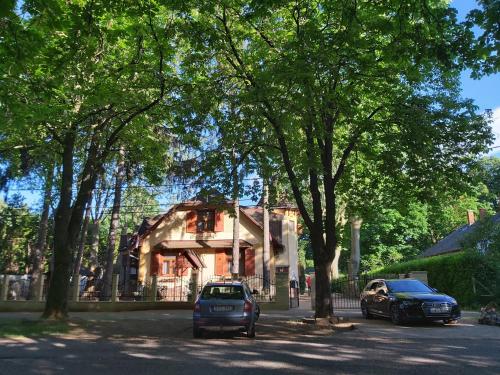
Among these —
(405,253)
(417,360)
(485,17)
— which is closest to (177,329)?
(417,360)

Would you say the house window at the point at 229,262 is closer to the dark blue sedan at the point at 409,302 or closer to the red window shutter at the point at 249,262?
the red window shutter at the point at 249,262

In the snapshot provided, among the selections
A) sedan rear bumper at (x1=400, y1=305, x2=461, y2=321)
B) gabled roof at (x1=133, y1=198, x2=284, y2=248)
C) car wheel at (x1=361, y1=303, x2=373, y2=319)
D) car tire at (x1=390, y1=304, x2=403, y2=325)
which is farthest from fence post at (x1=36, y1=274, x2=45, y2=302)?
sedan rear bumper at (x1=400, y1=305, x2=461, y2=321)

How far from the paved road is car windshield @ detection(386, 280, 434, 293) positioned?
1.23 meters

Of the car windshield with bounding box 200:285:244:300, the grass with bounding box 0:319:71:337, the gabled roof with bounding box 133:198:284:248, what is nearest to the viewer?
the car windshield with bounding box 200:285:244:300

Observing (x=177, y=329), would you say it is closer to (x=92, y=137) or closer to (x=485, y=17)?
(x=92, y=137)

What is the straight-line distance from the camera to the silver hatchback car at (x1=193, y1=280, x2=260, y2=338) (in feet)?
41.6

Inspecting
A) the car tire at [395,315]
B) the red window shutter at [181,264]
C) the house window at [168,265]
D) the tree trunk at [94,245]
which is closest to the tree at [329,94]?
the car tire at [395,315]

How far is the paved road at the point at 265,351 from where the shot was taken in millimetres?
8430

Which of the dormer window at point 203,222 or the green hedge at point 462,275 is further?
the dormer window at point 203,222

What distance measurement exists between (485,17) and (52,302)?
15.2 meters

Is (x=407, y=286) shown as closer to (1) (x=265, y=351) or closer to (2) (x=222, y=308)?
(2) (x=222, y=308)

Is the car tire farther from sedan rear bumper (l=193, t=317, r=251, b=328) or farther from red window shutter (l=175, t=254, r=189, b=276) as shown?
red window shutter (l=175, t=254, r=189, b=276)

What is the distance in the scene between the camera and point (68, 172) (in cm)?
1759

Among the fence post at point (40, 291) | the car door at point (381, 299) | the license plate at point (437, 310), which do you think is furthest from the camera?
the fence post at point (40, 291)
